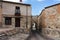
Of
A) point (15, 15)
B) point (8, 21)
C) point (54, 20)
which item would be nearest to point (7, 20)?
point (8, 21)

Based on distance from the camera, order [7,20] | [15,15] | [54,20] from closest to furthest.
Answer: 1. [54,20]
2. [7,20]
3. [15,15]

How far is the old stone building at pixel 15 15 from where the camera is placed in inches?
1137

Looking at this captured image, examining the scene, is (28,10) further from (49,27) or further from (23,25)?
(49,27)

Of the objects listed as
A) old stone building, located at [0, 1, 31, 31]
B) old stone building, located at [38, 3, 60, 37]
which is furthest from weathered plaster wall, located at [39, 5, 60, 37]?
old stone building, located at [0, 1, 31, 31]

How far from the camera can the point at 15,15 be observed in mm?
30094

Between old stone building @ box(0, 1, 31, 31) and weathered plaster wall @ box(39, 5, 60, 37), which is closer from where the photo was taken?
weathered plaster wall @ box(39, 5, 60, 37)

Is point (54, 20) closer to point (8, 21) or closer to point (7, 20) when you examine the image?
point (8, 21)

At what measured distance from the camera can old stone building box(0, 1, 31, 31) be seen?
94.7 ft

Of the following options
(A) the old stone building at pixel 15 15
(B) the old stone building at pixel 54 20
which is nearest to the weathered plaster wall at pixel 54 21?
(B) the old stone building at pixel 54 20

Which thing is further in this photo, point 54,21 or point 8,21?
point 8,21

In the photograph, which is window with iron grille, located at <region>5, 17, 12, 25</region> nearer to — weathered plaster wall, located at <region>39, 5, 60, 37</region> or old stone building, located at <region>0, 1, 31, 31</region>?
old stone building, located at <region>0, 1, 31, 31</region>

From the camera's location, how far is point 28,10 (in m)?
31.4

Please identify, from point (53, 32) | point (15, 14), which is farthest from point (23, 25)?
point (53, 32)

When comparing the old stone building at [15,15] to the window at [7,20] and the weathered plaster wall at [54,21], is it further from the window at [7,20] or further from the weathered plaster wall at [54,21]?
the weathered plaster wall at [54,21]
